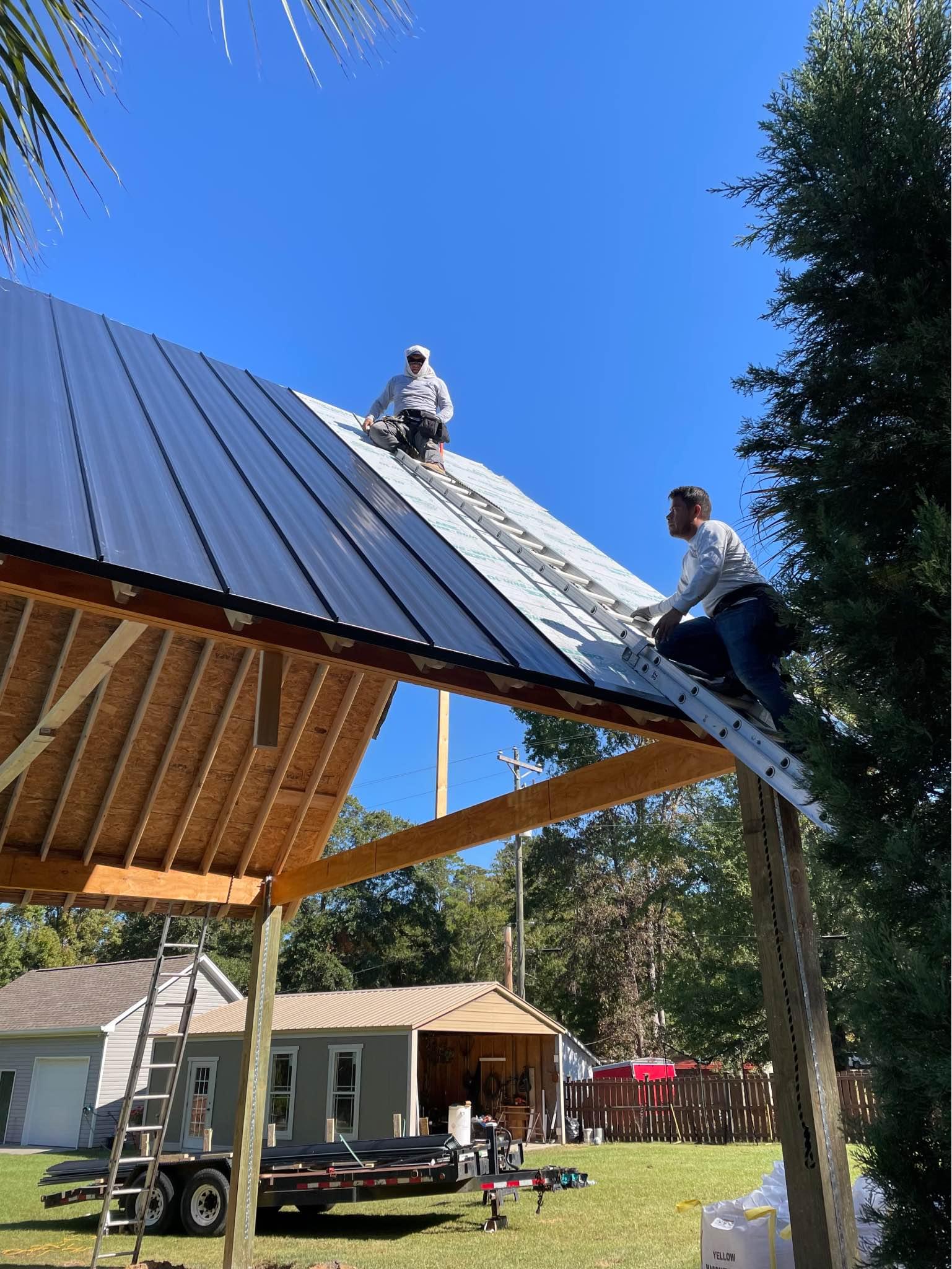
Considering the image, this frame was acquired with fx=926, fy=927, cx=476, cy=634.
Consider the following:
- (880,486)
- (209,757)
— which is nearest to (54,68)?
(880,486)

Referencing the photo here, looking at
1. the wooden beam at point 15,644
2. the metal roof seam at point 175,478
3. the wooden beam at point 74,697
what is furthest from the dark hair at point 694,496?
the wooden beam at point 15,644

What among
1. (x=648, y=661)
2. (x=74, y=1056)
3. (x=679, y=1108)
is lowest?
(x=679, y=1108)

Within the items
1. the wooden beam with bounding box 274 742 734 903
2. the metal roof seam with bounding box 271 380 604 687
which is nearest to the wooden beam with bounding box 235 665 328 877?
the wooden beam with bounding box 274 742 734 903

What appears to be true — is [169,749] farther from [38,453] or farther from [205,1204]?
[205,1204]

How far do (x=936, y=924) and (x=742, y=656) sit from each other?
6.20 ft

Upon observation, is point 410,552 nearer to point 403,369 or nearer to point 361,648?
point 361,648

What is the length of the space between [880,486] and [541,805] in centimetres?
341

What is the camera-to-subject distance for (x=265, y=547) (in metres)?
4.05

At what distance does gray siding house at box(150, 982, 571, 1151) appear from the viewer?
18.3 metres

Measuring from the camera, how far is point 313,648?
3848 mm

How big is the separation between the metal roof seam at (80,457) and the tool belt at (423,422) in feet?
10.4

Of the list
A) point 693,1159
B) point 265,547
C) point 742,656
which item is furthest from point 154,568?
point 693,1159

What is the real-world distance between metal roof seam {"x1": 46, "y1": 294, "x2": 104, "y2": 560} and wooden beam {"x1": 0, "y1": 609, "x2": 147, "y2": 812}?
597mm

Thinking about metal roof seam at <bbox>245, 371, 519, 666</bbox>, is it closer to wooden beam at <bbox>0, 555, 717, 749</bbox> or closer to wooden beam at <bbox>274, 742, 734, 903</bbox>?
wooden beam at <bbox>0, 555, 717, 749</bbox>
